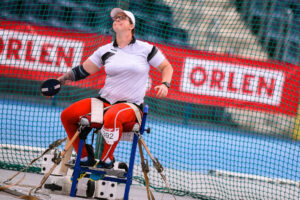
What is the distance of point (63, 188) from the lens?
3.61 meters

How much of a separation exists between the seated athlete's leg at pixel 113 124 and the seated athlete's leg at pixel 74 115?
25 centimetres

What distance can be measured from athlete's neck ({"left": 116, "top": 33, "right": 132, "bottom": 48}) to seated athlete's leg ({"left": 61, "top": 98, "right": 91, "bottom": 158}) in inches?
23.3

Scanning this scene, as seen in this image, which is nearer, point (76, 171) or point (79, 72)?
point (76, 171)

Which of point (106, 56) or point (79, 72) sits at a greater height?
point (106, 56)

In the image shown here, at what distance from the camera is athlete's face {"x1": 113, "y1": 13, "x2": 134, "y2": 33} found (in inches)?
144

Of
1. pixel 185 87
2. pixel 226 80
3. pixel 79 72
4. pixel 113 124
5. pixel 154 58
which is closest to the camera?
pixel 113 124

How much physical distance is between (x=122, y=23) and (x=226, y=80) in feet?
17.7

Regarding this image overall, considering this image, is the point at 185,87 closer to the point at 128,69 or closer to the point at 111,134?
the point at 128,69

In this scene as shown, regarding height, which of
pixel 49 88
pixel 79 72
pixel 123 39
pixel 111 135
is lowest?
pixel 111 135

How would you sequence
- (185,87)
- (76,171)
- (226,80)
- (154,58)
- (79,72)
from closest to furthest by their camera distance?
1. (76,171)
2. (154,58)
3. (79,72)
4. (226,80)
5. (185,87)

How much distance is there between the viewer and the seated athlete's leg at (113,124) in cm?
326

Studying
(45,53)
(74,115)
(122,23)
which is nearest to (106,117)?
(74,115)

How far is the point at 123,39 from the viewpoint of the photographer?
12.1ft

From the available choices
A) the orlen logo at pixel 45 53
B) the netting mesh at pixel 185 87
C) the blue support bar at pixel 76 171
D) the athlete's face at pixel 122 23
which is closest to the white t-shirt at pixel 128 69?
the athlete's face at pixel 122 23
